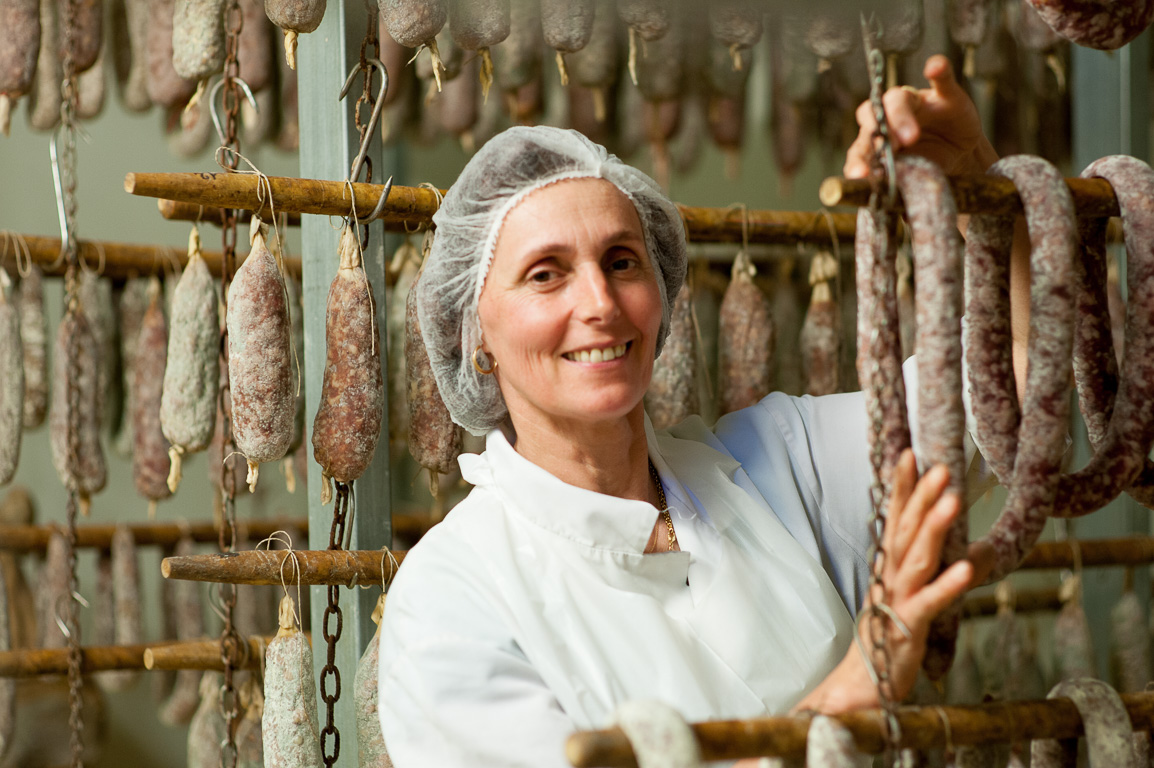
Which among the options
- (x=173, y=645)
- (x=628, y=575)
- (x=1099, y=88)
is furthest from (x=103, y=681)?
(x=1099, y=88)

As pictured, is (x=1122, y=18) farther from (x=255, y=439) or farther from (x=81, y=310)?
(x=81, y=310)

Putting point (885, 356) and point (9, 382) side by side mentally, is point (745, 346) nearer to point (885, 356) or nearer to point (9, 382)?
point (885, 356)

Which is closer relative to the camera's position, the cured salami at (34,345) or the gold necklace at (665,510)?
the gold necklace at (665,510)

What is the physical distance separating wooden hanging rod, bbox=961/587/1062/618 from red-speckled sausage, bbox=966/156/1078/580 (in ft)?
5.64

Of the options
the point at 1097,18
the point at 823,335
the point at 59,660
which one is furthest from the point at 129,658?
the point at 1097,18

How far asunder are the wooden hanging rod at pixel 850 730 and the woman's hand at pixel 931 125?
0.53m

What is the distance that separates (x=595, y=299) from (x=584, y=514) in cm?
30

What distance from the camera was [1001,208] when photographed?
3.60ft

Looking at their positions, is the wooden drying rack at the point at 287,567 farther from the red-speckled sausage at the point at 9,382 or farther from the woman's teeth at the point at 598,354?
the red-speckled sausage at the point at 9,382

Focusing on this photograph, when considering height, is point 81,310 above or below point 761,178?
below

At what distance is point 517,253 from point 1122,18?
80 cm

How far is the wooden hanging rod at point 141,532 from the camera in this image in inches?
109

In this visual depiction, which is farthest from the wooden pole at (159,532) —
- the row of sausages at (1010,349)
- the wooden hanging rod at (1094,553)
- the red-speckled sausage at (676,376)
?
the row of sausages at (1010,349)

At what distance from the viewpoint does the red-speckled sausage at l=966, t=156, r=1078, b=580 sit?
3.53ft
